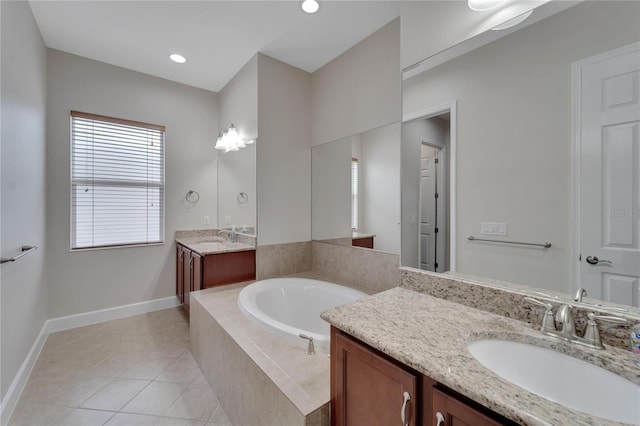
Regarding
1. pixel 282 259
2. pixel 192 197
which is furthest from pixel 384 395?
pixel 192 197

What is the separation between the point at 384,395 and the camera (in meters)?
0.88

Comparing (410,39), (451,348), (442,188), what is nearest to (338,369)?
(451,348)

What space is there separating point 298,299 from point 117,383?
1.45 metres

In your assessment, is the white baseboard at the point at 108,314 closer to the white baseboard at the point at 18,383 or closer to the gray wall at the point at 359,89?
the white baseboard at the point at 18,383

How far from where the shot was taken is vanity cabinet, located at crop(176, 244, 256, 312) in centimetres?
247

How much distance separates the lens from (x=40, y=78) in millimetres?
2334

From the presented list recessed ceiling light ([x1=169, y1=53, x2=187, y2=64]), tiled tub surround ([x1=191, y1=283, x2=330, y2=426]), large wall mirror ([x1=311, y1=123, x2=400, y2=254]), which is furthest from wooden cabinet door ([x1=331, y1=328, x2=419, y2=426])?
recessed ceiling light ([x1=169, y1=53, x2=187, y2=64])

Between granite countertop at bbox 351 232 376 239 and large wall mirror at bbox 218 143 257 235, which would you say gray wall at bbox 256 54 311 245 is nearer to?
large wall mirror at bbox 218 143 257 235

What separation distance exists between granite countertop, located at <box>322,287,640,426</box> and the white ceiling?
6.96 feet

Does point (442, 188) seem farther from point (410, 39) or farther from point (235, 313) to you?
point (235, 313)

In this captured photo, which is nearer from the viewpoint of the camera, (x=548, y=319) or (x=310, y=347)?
(x=548, y=319)

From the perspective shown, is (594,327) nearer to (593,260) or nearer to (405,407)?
(593,260)

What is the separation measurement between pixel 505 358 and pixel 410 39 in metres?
1.65

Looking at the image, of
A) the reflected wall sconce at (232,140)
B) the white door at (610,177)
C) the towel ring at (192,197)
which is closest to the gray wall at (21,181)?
the towel ring at (192,197)
